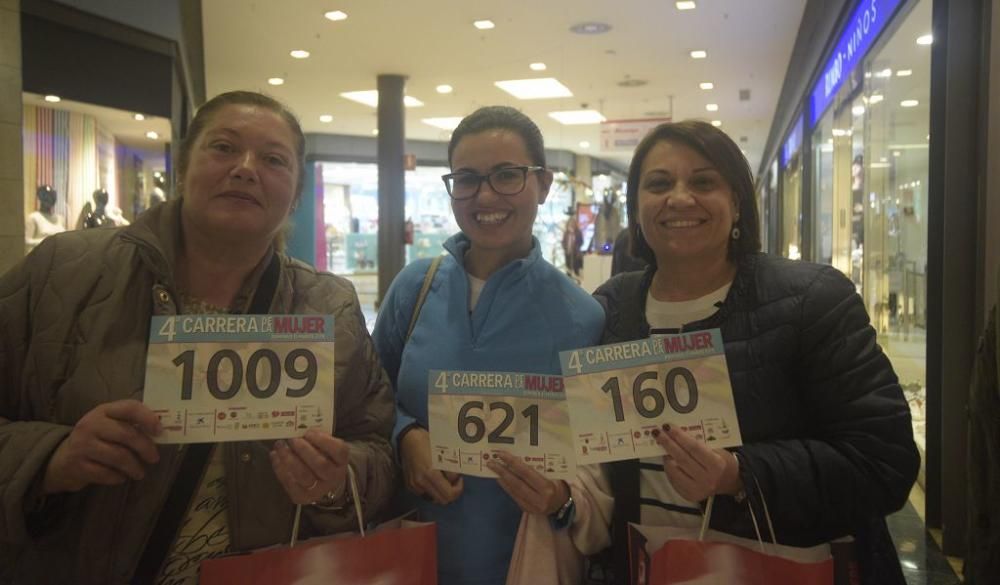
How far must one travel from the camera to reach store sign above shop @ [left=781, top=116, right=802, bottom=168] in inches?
352

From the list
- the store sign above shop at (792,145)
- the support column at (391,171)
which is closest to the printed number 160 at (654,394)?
the store sign above shop at (792,145)

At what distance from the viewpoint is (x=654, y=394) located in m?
1.28

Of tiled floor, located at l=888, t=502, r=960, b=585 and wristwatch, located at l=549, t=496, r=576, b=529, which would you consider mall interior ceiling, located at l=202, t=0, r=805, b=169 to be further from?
wristwatch, located at l=549, t=496, r=576, b=529

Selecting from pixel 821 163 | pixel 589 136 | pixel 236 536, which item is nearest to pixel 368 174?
pixel 589 136

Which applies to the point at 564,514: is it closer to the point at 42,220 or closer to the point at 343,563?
the point at 343,563

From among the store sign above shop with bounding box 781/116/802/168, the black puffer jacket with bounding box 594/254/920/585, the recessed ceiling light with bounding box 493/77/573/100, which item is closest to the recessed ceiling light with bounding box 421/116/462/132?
the recessed ceiling light with bounding box 493/77/573/100

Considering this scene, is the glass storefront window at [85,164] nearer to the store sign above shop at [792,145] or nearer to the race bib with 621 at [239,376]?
the race bib with 621 at [239,376]

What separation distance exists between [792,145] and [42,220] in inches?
339

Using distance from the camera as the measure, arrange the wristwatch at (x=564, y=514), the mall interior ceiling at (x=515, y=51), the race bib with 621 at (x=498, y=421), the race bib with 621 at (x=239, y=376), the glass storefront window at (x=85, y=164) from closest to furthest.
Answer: the race bib with 621 at (x=239, y=376) < the race bib with 621 at (x=498, y=421) < the wristwatch at (x=564, y=514) < the glass storefront window at (x=85, y=164) < the mall interior ceiling at (x=515, y=51)

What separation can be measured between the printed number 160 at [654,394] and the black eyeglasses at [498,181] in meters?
0.58

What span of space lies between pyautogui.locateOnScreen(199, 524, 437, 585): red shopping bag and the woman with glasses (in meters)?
0.15

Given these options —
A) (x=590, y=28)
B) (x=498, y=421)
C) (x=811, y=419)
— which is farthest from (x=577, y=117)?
(x=498, y=421)

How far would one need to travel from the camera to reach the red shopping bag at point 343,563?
1253 millimetres

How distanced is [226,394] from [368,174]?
1942cm
